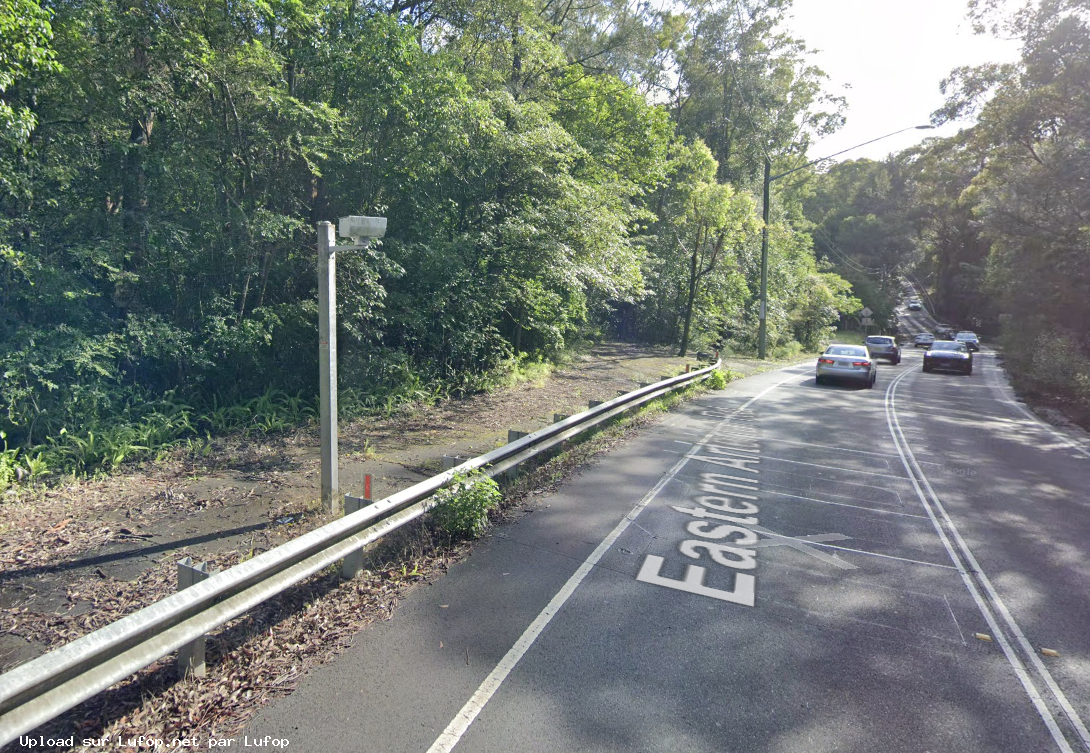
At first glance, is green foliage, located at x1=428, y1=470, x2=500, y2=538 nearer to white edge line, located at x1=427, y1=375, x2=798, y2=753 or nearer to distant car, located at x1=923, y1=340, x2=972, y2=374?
white edge line, located at x1=427, y1=375, x2=798, y2=753

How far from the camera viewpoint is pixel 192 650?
366 centimetres

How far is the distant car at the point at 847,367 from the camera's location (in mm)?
19766

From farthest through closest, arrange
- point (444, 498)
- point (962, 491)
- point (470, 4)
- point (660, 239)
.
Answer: point (660, 239) → point (470, 4) → point (962, 491) → point (444, 498)

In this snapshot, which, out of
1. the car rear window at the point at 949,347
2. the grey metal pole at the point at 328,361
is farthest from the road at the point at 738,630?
the car rear window at the point at 949,347

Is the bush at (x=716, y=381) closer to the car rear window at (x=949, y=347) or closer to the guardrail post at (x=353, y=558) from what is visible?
the guardrail post at (x=353, y=558)

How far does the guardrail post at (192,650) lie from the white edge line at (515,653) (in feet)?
4.83

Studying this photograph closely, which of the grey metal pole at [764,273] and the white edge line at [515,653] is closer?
the white edge line at [515,653]

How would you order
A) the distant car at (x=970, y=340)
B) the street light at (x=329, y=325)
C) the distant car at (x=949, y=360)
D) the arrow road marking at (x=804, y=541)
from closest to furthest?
the street light at (x=329, y=325) → the arrow road marking at (x=804, y=541) → the distant car at (x=949, y=360) → the distant car at (x=970, y=340)

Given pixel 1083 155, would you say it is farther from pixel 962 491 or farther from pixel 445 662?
pixel 445 662

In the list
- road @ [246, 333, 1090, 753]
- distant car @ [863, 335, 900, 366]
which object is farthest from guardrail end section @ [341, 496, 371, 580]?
distant car @ [863, 335, 900, 366]

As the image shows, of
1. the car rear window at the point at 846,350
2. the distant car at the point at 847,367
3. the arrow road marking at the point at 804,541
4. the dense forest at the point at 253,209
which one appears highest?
the dense forest at the point at 253,209

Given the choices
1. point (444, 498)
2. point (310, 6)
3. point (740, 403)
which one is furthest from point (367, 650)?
point (740, 403)

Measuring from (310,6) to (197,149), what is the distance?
116 inches

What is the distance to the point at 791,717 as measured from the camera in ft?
11.8
